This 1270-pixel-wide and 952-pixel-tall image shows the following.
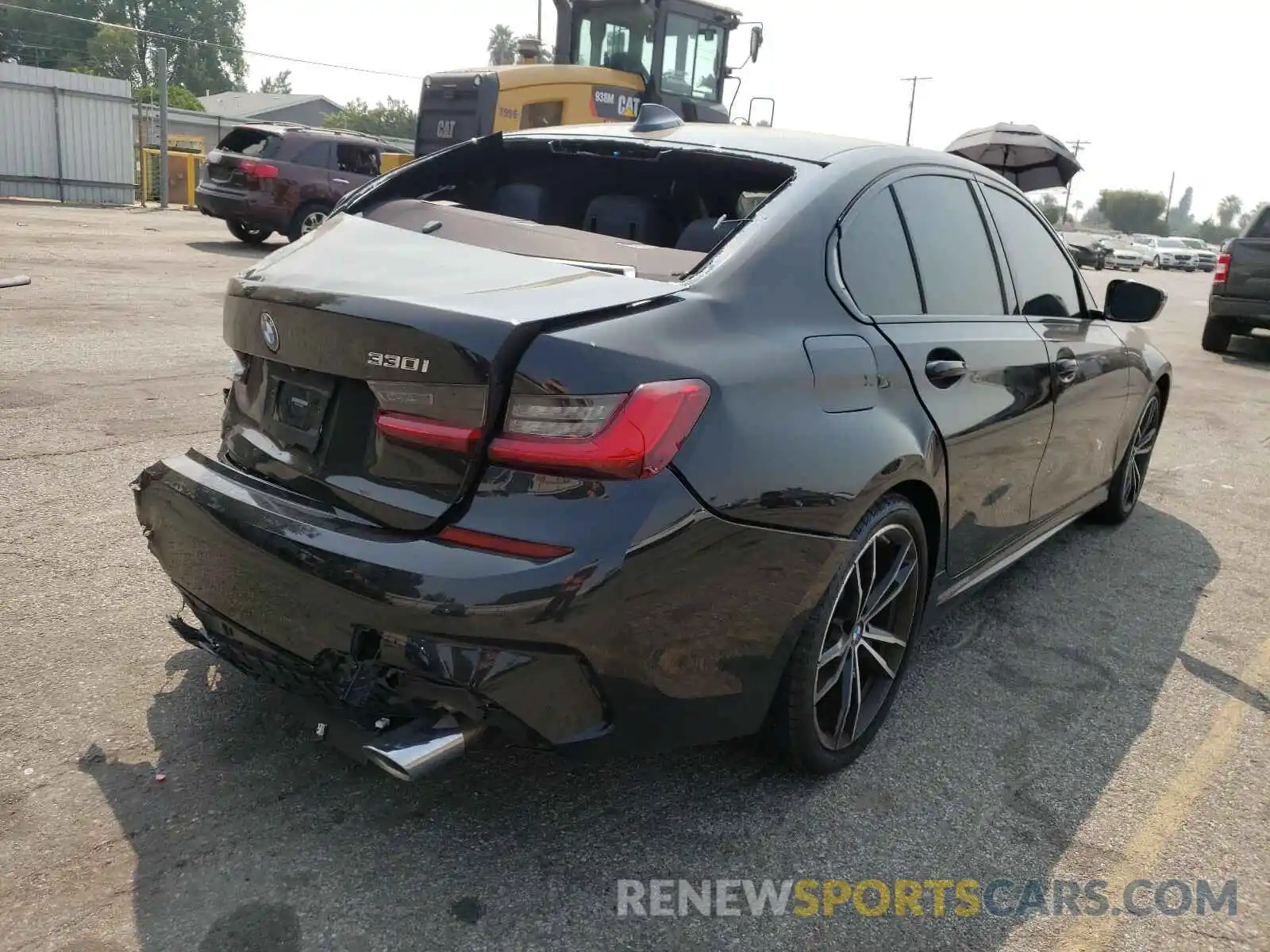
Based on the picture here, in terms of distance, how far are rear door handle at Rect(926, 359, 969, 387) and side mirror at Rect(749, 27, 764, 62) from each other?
9.68 metres

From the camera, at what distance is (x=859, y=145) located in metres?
3.10

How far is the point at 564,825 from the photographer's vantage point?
8.20ft

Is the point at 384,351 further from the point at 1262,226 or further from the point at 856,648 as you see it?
the point at 1262,226

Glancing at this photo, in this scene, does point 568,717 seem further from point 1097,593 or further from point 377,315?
point 1097,593

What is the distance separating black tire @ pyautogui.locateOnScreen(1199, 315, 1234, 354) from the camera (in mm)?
12805

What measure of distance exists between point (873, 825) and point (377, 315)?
Result: 173 cm

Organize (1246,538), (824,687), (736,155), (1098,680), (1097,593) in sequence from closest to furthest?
1. (824,687)
2. (736,155)
3. (1098,680)
4. (1097,593)
5. (1246,538)

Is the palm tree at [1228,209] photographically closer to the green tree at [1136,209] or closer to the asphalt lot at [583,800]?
the green tree at [1136,209]

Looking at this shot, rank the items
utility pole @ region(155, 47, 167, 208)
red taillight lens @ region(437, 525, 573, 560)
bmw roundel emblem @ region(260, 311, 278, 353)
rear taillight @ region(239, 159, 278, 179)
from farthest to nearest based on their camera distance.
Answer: utility pole @ region(155, 47, 167, 208) < rear taillight @ region(239, 159, 278, 179) < bmw roundel emblem @ region(260, 311, 278, 353) < red taillight lens @ region(437, 525, 573, 560)

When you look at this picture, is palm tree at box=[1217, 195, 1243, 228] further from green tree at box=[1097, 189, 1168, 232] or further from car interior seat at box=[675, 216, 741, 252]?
car interior seat at box=[675, 216, 741, 252]

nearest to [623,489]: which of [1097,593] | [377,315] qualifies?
[377,315]
